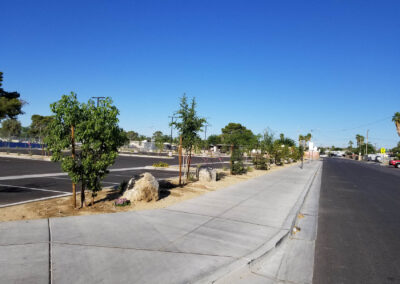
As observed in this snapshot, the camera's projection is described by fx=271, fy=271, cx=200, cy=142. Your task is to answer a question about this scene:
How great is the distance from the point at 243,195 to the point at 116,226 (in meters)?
6.04

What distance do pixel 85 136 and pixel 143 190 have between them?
243 centimetres

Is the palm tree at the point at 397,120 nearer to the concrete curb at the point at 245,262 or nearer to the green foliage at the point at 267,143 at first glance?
the green foliage at the point at 267,143

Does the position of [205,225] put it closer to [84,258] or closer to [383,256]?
[84,258]

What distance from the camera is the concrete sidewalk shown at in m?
3.82

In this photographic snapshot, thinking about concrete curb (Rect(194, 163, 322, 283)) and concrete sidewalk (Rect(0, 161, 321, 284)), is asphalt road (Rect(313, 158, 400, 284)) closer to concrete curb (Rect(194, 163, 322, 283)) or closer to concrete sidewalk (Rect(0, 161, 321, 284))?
concrete curb (Rect(194, 163, 322, 283))

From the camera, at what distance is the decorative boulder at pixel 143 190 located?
8.41 meters

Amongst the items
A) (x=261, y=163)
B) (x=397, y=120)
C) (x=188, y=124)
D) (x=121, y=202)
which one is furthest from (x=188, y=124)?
(x=397, y=120)

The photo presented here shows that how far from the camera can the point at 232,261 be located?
447 cm

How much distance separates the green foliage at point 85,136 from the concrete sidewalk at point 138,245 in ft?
4.56

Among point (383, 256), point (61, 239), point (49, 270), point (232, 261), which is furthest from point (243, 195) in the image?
point (49, 270)

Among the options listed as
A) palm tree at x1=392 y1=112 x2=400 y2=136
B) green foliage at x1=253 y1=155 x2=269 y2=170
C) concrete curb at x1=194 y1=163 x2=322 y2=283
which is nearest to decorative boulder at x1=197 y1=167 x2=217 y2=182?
concrete curb at x1=194 y1=163 x2=322 y2=283

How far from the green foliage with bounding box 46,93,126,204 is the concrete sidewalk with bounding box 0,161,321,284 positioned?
1389mm

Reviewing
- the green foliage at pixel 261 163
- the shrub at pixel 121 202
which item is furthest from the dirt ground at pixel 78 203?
the green foliage at pixel 261 163

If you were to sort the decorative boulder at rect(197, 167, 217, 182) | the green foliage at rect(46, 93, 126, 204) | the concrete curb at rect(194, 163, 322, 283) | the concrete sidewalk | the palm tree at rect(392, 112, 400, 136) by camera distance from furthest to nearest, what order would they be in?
the palm tree at rect(392, 112, 400, 136) → the decorative boulder at rect(197, 167, 217, 182) → the green foliage at rect(46, 93, 126, 204) → the concrete curb at rect(194, 163, 322, 283) → the concrete sidewalk
